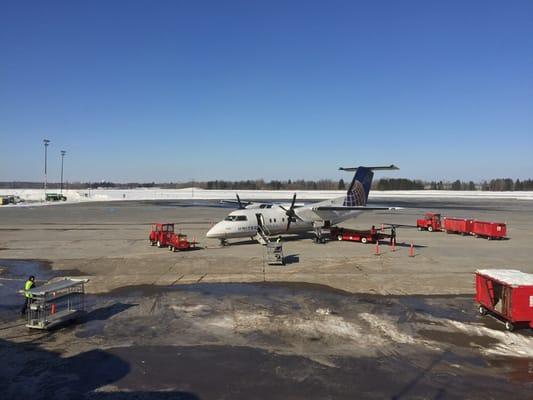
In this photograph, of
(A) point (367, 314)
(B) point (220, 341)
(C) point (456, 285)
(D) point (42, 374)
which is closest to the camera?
(D) point (42, 374)

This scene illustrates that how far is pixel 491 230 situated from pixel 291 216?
1920cm

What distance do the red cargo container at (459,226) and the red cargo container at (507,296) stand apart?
2777 centimetres

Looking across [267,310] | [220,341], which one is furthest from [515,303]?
[220,341]

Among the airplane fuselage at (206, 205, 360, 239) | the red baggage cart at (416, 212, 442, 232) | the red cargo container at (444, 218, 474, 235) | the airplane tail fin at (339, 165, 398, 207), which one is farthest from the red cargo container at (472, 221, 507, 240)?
the airplane fuselage at (206, 205, 360, 239)

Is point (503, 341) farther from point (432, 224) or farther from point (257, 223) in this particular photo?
point (432, 224)

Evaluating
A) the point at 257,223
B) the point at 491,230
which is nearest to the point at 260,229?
the point at 257,223

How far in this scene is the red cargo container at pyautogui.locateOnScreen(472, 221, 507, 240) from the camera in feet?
125

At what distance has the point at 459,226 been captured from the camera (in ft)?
141

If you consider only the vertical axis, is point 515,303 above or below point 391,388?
above

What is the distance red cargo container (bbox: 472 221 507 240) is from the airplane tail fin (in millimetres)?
10785

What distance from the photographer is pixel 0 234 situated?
41125 mm

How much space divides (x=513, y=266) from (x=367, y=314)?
48.6 feet

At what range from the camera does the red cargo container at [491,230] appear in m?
38.2

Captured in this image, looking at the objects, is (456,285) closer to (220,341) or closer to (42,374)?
(220,341)
